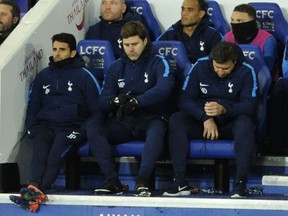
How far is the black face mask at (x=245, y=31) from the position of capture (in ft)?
23.9

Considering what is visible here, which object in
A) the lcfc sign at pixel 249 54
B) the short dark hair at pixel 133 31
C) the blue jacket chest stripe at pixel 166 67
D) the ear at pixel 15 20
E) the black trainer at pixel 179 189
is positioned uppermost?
the ear at pixel 15 20

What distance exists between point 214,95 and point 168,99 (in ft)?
1.26

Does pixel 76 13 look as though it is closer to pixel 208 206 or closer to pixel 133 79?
pixel 133 79

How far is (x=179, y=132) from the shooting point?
6391mm

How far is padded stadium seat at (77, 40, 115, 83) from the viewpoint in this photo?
7203 mm

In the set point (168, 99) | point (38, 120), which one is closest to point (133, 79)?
point (168, 99)

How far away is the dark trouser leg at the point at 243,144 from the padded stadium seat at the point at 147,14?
1.92m

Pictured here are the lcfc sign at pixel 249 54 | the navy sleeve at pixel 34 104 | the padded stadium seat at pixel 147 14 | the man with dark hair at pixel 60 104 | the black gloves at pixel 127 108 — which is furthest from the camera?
the padded stadium seat at pixel 147 14

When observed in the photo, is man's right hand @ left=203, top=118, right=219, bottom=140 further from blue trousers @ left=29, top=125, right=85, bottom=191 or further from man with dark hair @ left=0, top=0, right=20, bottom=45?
man with dark hair @ left=0, top=0, right=20, bottom=45

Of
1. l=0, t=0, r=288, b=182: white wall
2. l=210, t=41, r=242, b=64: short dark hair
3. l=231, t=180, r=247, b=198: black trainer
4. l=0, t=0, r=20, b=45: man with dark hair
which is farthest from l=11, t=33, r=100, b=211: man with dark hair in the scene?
l=231, t=180, r=247, b=198: black trainer

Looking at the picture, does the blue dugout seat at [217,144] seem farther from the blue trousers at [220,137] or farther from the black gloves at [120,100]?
the black gloves at [120,100]


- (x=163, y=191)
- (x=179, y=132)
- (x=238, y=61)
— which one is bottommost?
(x=163, y=191)

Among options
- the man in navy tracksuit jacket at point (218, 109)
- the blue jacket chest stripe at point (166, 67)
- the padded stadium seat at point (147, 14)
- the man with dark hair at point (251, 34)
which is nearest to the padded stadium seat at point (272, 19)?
the man with dark hair at point (251, 34)

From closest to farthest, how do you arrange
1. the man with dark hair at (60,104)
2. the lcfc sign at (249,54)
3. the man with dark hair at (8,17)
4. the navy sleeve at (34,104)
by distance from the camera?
the man with dark hair at (60,104) < the navy sleeve at (34,104) < the lcfc sign at (249,54) < the man with dark hair at (8,17)
